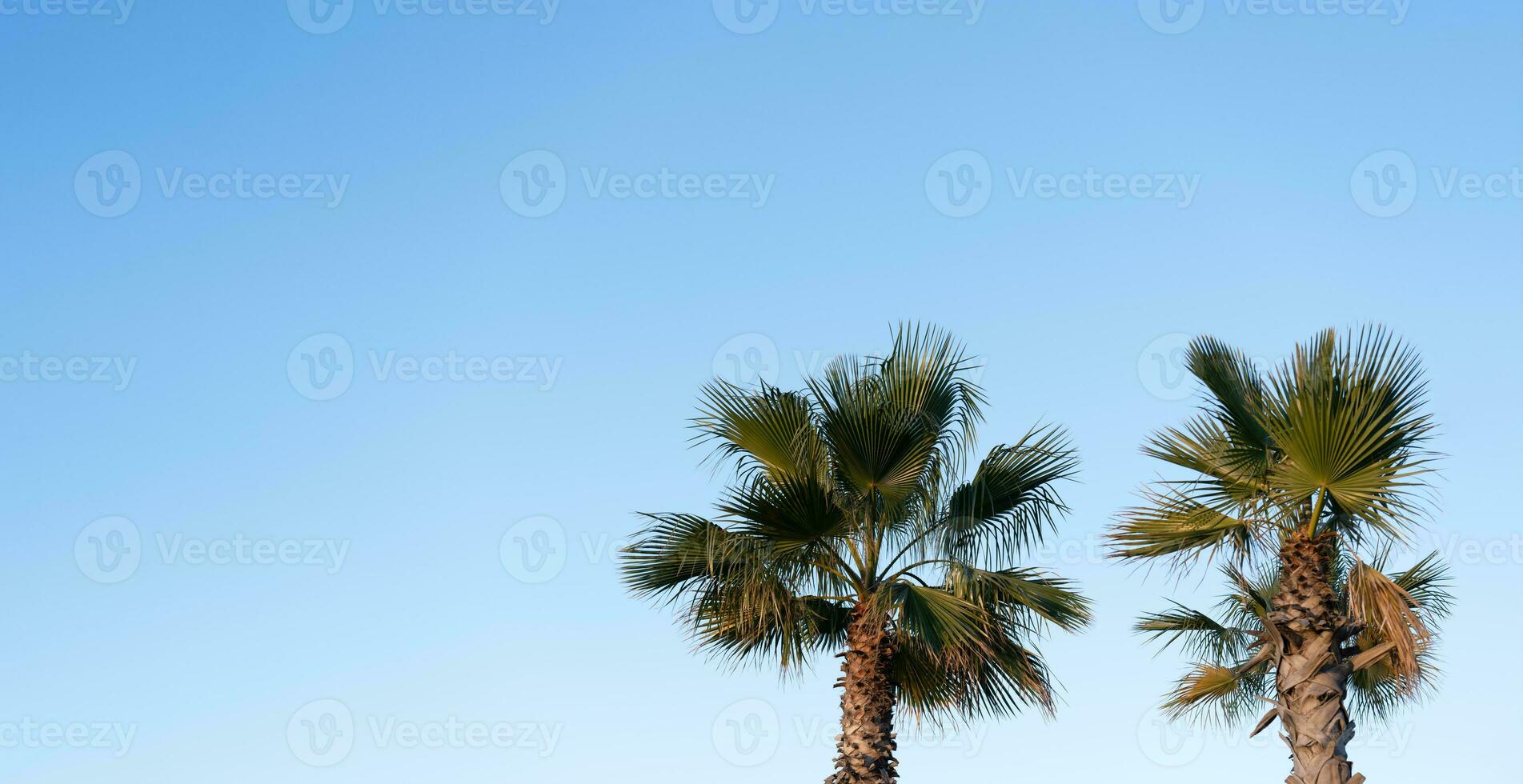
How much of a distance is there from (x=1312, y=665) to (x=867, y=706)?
3.99m

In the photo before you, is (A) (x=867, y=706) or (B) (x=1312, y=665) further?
(A) (x=867, y=706)

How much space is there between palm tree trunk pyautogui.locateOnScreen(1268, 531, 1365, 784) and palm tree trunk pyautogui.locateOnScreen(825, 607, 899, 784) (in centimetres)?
353

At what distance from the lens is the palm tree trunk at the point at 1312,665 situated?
1203 centimetres

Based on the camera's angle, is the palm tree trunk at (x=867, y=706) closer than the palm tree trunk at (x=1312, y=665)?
No

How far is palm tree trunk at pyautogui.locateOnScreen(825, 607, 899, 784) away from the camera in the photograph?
44.1 feet

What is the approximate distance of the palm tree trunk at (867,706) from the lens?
44.1 feet

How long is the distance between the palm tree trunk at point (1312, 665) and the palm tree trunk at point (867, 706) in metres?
3.53

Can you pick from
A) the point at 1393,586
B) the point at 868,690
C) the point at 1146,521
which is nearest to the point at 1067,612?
the point at 1146,521

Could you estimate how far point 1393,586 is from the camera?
12047 millimetres

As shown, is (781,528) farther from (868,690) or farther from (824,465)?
(868,690)

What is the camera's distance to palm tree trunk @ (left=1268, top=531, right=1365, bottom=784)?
39.5 ft

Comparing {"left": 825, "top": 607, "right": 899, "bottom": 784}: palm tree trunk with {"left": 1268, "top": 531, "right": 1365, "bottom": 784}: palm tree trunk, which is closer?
{"left": 1268, "top": 531, "right": 1365, "bottom": 784}: palm tree trunk

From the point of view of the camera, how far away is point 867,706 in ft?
44.8

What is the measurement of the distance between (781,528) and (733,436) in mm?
1399
